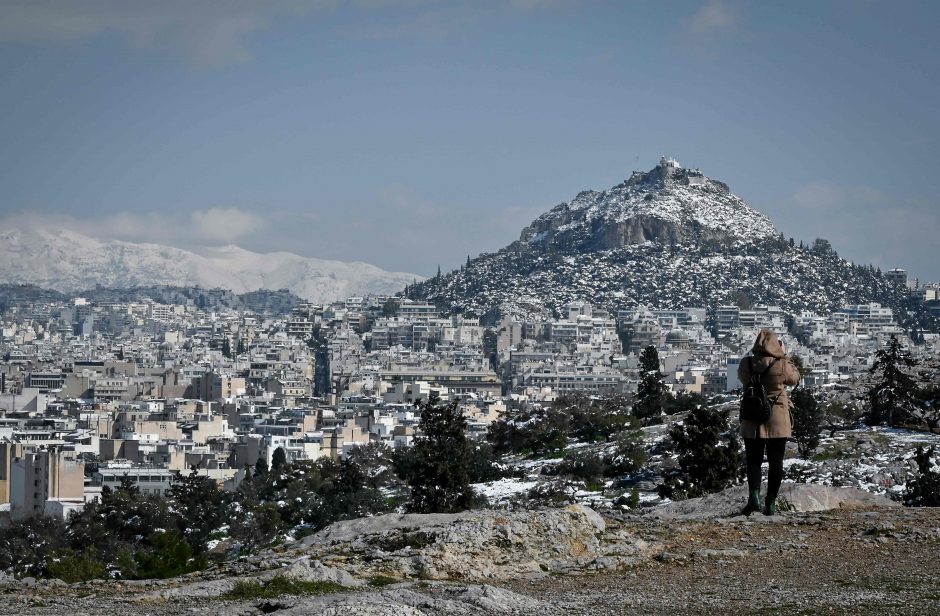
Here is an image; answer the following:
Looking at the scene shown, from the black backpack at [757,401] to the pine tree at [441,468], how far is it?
746 inches

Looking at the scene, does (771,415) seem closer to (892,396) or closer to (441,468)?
(441,468)

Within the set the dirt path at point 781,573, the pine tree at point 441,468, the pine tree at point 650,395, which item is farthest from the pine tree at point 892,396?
the dirt path at point 781,573

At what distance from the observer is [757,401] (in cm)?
1359

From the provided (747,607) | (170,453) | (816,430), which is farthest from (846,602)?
(170,453)

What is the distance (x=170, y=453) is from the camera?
78562mm

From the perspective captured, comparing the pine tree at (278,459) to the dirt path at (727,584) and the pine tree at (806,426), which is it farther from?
the dirt path at (727,584)

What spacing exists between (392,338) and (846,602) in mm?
167266

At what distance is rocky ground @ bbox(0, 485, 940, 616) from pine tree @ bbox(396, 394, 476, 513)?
1967 centimetres

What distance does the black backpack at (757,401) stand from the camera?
13.6m

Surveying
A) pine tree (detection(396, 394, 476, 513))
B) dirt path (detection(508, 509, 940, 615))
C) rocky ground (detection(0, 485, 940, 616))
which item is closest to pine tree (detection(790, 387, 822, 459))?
pine tree (detection(396, 394, 476, 513))

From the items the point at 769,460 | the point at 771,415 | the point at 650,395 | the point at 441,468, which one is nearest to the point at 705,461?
the point at 441,468

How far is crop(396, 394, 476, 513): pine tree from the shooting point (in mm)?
33344

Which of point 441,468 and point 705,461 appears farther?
point 441,468

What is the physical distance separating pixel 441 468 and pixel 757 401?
20.6 metres
